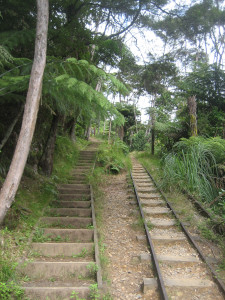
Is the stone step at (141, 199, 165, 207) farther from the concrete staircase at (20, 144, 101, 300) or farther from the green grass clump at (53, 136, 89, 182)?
the green grass clump at (53, 136, 89, 182)

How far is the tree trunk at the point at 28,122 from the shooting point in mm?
4070

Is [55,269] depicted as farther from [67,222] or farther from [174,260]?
[174,260]

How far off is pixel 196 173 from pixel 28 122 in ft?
18.8

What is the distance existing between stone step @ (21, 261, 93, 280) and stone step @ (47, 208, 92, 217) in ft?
7.94

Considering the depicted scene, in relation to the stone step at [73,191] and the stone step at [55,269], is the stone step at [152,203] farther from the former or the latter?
the stone step at [55,269]

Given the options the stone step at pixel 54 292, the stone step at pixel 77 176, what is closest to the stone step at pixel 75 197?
the stone step at pixel 77 176

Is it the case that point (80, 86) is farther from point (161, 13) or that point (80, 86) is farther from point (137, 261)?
point (161, 13)

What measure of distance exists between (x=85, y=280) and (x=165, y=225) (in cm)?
284

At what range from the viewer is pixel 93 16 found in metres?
8.52

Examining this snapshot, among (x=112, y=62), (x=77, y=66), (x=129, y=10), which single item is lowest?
(x=77, y=66)

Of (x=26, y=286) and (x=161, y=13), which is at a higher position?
(x=161, y=13)

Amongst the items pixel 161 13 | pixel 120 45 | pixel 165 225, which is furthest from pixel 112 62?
pixel 165 225

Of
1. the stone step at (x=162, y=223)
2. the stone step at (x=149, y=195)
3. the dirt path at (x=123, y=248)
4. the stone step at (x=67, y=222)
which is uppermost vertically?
the stone step at (x=149, y=195)

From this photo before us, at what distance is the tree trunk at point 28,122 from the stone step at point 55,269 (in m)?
1.09
